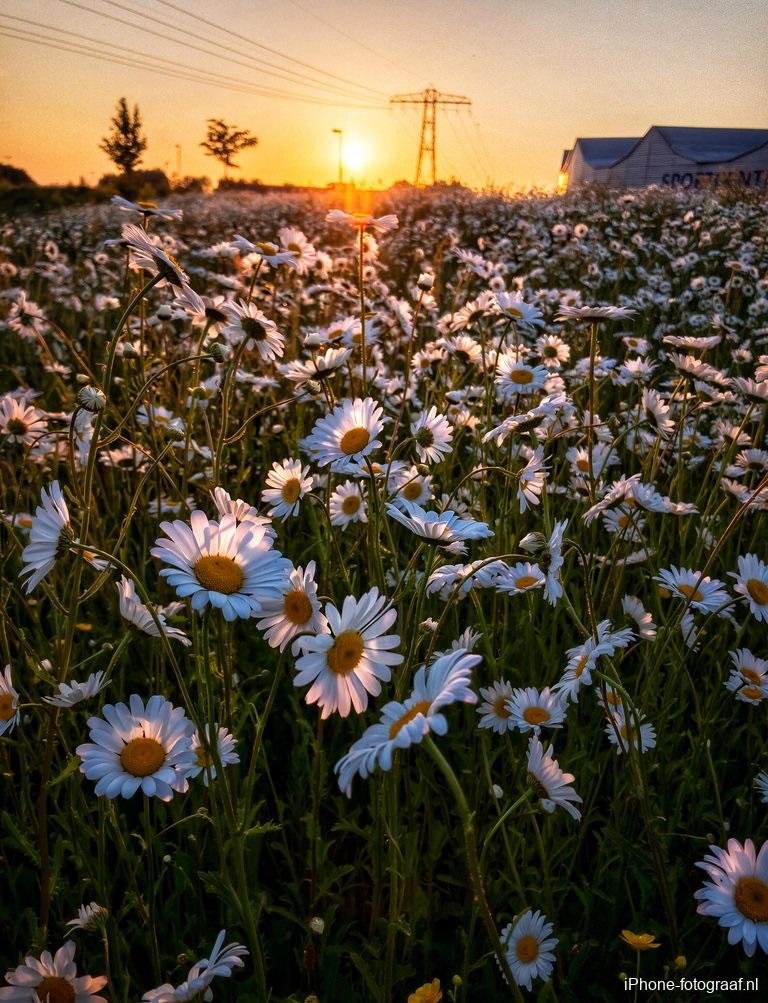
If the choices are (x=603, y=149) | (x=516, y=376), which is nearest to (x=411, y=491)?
(x=516, y=376)

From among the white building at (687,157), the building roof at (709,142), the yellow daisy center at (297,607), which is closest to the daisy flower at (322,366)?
the yellow daisy center at (297,607)

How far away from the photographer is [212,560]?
3.31 ft

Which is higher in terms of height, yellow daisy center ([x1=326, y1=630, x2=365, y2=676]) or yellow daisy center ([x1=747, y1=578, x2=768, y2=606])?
yellow daisy center ([x1=326, y1=630, x2=365, y2=676])

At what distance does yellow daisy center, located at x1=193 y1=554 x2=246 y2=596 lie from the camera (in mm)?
969

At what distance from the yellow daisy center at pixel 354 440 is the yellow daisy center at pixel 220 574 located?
51cm

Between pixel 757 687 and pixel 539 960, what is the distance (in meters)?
0.83

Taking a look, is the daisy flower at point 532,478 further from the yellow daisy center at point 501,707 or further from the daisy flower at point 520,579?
the yellow daisy center at point 501,707

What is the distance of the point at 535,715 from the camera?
4.94ft

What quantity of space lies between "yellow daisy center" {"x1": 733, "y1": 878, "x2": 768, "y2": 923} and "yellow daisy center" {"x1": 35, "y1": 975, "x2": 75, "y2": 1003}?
3.35ft

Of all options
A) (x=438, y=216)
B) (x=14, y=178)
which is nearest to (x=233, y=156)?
(x=14, y=178)

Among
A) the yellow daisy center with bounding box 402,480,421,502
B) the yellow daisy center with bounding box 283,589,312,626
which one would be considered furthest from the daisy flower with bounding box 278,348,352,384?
the yellow daisy center with bounding box 283,589,312,626


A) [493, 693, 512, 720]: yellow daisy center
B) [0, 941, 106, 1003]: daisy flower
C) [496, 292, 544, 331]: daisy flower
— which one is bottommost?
[0, 941, 106, 1003]: daisy flower

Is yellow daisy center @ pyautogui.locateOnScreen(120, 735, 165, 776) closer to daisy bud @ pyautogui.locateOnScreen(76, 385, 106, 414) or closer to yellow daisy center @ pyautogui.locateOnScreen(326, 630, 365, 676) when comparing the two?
yellow daisy center @ pyautogui.locateOnScreen(326, 630, 365, 676)

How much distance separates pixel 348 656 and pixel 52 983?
64cm
